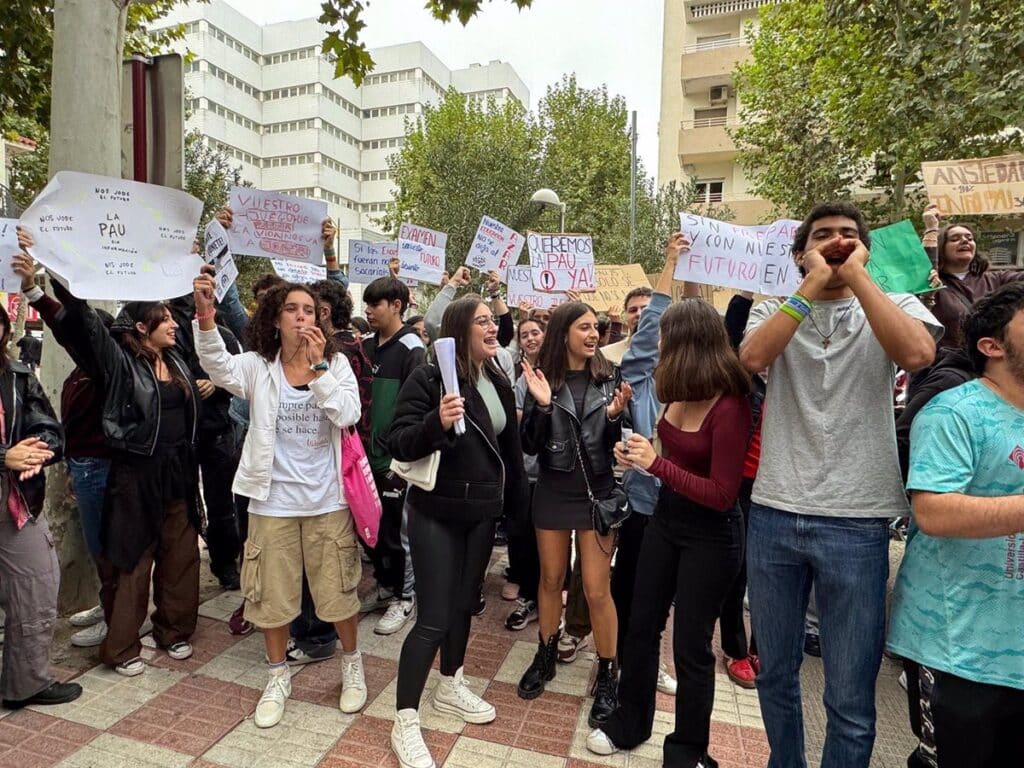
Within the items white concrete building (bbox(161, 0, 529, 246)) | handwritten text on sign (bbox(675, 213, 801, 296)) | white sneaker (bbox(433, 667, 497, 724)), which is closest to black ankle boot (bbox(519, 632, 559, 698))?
white sneaker (bbox(433, 667, 497, 724))

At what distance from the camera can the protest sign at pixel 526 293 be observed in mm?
6195

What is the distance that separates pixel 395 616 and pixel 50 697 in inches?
73.8

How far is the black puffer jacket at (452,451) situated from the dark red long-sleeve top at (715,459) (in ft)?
2.68

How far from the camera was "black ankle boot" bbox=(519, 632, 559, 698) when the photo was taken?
138 inches

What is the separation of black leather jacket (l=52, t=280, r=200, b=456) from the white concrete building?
51965mm

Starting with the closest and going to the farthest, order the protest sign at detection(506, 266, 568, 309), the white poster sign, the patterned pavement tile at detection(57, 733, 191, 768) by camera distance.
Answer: the patterned pavement tile at detection(57, 733, 191, 768), the white poster sign, the protest sign at detection(506, 266, 568, 309)

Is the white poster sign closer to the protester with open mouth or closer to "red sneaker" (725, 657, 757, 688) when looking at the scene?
the protester with open mouth

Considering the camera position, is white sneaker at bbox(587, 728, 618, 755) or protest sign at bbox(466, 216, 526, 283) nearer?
white sneaker at bbox(587, 728, 618, 755)

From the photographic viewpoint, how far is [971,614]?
1.85m

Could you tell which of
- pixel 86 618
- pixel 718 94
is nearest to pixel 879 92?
pixel 86 618

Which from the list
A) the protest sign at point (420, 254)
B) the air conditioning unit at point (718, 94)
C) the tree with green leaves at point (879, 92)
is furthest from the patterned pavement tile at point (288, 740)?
the air conditioning unit at point (718, 94)

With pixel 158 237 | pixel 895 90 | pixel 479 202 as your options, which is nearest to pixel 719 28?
pixel 479 202

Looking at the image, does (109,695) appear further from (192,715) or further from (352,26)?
(352,26)

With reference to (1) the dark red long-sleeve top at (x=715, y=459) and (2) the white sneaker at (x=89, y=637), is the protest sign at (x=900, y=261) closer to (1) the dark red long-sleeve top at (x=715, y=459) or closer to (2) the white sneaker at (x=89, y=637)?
(1) the dark red long-sleeve top at (x=715, y=459)
